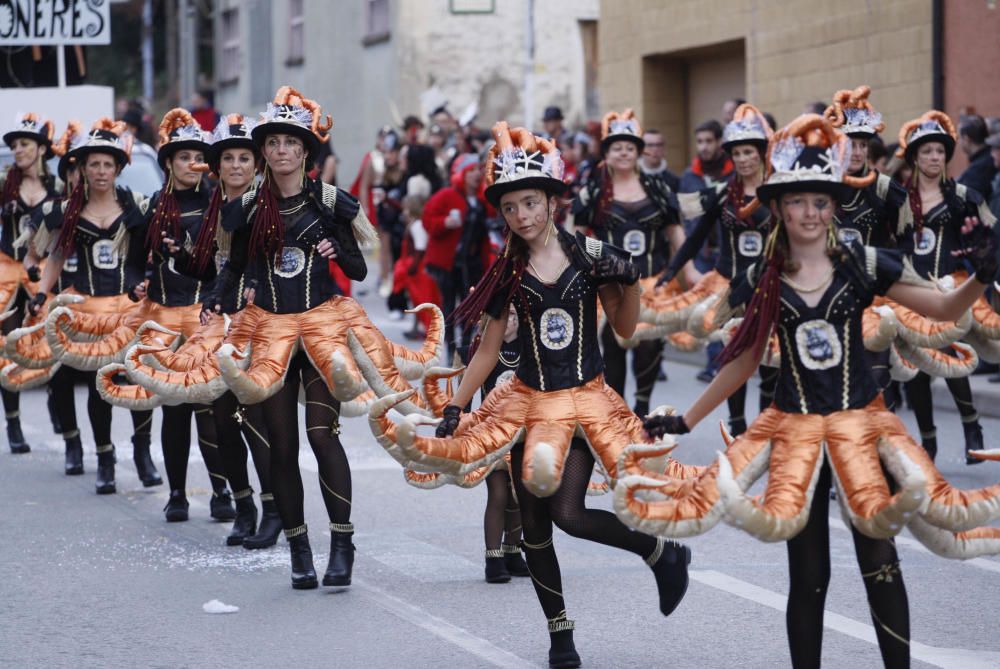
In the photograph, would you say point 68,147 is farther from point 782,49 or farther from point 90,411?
point 782,49

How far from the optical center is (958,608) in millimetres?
7520

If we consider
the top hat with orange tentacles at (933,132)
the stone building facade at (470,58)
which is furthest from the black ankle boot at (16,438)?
the stone building facade at (470,58)

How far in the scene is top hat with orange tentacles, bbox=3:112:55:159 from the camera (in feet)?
40.1

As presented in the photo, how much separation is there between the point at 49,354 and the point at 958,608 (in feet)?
20.2

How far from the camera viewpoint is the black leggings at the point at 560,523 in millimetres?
6547

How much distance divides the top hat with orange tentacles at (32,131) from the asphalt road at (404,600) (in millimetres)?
2925

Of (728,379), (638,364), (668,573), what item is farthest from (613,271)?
(638,364)

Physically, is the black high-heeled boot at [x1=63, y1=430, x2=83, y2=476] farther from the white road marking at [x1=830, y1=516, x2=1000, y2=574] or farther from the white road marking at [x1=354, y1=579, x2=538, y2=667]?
the white road marking at [x1=830, y1=516, x2=1000, y2=574]

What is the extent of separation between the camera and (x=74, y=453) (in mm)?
11703

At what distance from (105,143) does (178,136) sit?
815mm

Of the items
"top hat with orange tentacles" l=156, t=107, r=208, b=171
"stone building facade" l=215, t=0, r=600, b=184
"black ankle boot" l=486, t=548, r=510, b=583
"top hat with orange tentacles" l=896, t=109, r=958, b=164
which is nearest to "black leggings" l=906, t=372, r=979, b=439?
"top hat with orange tentacles" l=896, t=109, r=958, b=164

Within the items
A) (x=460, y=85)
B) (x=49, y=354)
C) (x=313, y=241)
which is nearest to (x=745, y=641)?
(x=313, y=241)

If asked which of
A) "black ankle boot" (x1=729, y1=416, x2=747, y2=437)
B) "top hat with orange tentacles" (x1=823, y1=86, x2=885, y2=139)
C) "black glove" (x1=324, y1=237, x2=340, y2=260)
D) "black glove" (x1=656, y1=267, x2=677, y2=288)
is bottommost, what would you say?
"black ankle boot" (x1=729, y1=416, x2=747, y2=437)

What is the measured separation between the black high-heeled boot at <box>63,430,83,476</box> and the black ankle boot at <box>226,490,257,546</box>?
265cm
